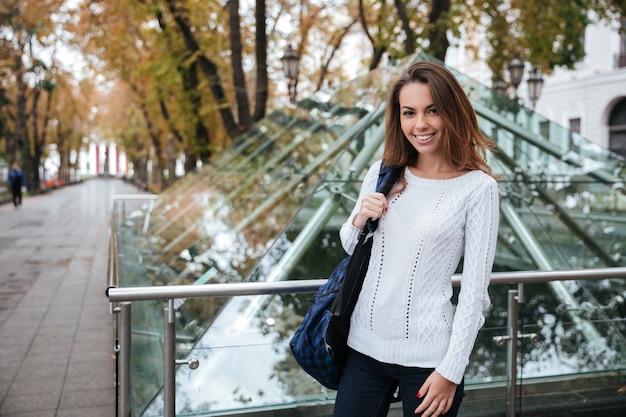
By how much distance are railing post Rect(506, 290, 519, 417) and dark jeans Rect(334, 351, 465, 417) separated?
1315 millimetres

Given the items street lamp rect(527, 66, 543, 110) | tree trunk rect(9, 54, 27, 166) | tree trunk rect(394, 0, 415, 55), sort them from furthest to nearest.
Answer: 1. tree trunk rect(9, 54, 27, 166)
2. street lamp rect(527, 66, 543, 110)
3. tree trunk rect(394, 0, 415, 55)

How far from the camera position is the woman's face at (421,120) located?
2.12 meters

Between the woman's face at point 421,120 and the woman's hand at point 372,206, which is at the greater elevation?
the woman's face at point 421,120

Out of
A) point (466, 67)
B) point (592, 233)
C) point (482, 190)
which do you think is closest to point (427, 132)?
point (482, 190)

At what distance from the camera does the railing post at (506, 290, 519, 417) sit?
337 cm

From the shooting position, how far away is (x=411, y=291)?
81.4 inches

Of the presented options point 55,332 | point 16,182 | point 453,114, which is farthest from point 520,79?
point 16,182

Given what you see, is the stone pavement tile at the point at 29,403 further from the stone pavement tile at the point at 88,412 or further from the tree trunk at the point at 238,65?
the tree trunk at the point at 238,65

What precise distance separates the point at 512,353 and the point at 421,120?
1.78 meters

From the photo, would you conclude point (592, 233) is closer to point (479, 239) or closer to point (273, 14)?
point (479, 239)

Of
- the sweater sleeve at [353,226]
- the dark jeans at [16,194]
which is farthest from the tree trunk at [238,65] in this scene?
the dark jeans at [16,194]

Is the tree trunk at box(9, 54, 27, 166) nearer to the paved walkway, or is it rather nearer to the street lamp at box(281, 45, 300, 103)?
the paved walkway

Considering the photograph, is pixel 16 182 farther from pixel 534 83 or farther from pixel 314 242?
pixel 314 242

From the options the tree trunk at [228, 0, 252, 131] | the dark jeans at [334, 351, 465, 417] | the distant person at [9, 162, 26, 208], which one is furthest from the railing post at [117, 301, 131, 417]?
the distant person at [9, 162, 26, 208]
